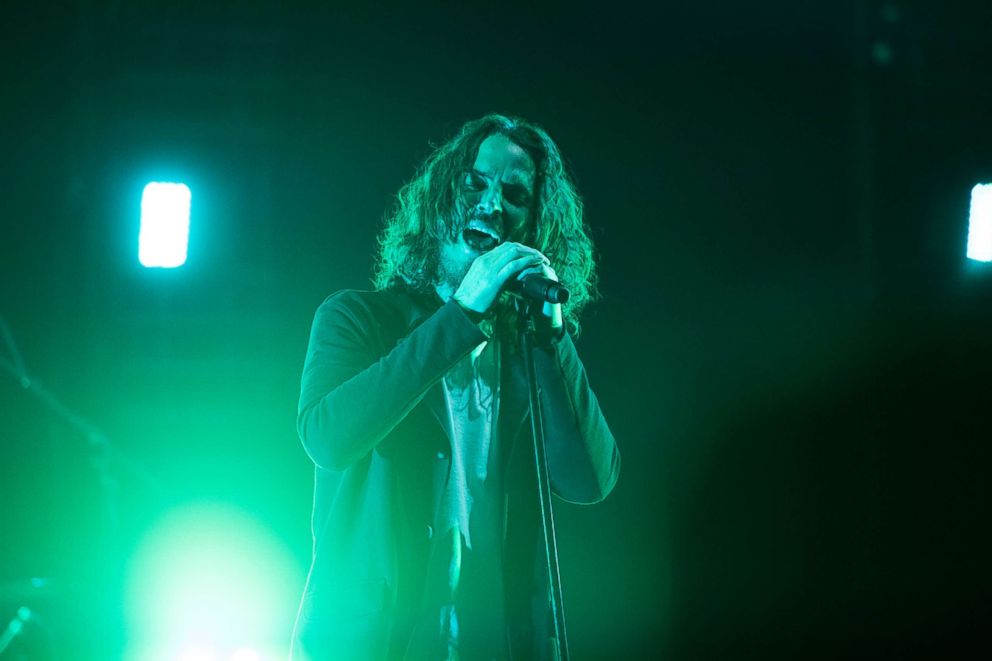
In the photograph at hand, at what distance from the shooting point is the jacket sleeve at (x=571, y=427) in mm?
1565

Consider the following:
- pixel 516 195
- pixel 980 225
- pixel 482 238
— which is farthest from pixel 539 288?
pixel 980 225

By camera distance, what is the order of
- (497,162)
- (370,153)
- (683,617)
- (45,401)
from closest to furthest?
(497,162), (683,617), (370,153), (45,401)

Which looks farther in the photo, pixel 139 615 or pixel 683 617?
pixel 139 615

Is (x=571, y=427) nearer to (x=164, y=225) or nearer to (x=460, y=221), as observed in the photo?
(x=460, y=221)

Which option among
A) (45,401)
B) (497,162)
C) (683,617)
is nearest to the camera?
(497,162)

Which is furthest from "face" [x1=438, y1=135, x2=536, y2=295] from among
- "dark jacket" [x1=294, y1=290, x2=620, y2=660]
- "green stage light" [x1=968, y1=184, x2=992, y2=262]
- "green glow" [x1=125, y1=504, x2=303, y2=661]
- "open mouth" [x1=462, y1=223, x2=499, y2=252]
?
"green stage light" [x1=968, y1=184, x2=992, y2=262]

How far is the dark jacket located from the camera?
1.36 m

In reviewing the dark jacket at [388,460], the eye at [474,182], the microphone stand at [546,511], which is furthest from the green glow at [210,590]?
the microphone stand at [546,511]

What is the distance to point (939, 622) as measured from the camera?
2.57 m

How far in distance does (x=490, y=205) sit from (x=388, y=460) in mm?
543

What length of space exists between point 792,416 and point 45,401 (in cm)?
216

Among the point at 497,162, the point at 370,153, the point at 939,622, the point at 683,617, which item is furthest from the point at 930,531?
the point at 370,153

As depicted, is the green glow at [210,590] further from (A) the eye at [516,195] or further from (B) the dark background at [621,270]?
(A) the eye at [516,195]

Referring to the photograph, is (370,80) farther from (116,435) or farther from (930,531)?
(930,531)
